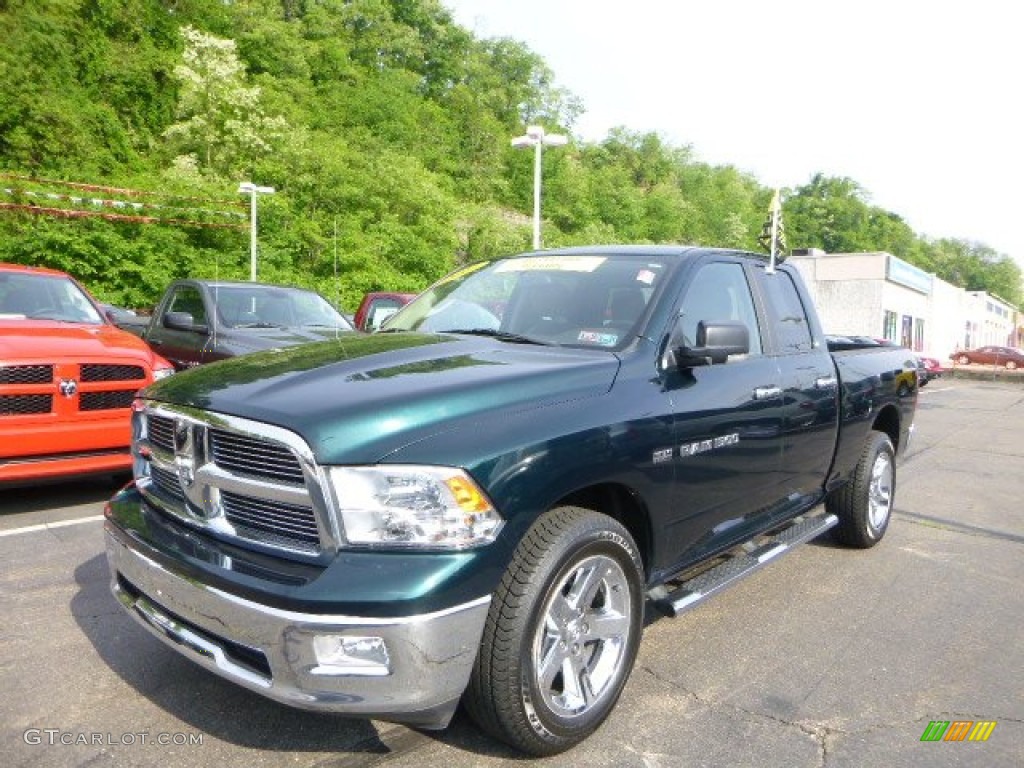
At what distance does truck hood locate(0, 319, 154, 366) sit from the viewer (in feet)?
17.0

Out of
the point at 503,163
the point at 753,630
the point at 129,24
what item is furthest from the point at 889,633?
the point at 503,163

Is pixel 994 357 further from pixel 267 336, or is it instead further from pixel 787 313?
pixel 787 313

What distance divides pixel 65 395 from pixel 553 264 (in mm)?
3513

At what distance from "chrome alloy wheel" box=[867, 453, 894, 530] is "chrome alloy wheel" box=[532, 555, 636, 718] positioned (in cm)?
302

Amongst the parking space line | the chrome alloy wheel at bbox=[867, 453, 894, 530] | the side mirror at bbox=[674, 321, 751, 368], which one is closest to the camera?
the side mirror at bbox=[674, 321, 751, 368]

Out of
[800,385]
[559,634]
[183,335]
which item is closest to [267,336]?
[183,335]

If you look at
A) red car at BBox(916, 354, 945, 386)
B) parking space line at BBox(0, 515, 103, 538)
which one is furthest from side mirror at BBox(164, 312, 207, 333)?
red car at BBox(916, 354, 945, 386)

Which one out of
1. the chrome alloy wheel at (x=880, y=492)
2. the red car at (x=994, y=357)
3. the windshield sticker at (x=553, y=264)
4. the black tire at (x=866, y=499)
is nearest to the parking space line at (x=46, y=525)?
the windshield sticker at (x=553, y=264)

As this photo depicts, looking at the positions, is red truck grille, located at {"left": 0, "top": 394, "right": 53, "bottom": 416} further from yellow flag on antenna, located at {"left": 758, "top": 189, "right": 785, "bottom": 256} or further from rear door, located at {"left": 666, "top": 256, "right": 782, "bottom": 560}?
yellow flag on antenna, located at {"left": 758, "top": 189, "right": 785, "bottom": 256}

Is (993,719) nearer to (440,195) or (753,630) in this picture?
(753,630)

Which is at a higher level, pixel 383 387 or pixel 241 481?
pixel 383 387

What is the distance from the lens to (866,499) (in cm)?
514

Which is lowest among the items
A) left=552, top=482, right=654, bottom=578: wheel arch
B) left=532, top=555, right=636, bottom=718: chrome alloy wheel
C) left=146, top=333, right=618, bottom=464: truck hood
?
left=532, top=555, right=636, bottom=718: chrome alloy wheel

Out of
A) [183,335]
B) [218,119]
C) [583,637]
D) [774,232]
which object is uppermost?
[218,119]
